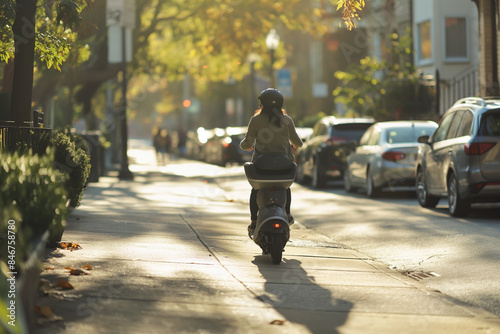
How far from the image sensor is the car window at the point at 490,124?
14.0 meters

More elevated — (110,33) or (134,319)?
(110,33)

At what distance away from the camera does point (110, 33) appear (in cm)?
2686

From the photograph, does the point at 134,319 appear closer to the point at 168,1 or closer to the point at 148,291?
the point at 148,291

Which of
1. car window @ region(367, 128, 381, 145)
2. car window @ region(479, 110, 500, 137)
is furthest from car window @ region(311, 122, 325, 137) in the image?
car window @ region(479, 110, 500, 137)

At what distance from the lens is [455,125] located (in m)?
15.2

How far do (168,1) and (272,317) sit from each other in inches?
1102

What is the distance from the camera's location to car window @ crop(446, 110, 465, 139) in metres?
15.1

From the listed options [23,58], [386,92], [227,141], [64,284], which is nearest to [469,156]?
[23,58]

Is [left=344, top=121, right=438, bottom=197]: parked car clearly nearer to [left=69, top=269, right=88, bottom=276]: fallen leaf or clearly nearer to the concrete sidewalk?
the concrete sidewalk

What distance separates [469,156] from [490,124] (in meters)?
0.56

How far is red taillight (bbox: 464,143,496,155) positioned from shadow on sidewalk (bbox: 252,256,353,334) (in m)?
5.65

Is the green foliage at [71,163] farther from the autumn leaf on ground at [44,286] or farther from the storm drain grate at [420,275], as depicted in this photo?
the storm drain grate at [420,275]

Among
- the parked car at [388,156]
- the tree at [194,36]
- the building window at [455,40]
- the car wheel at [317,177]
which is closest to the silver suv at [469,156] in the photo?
the parked car at [388,156]

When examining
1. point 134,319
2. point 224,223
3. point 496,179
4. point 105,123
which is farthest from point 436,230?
point 105,123
